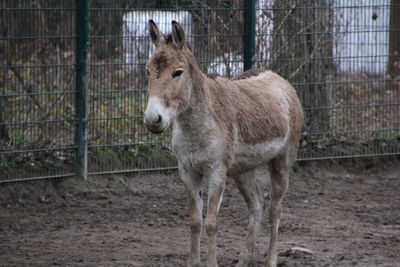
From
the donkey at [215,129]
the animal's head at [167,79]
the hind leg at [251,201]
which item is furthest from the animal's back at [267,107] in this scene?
the animal's head at [167,79]

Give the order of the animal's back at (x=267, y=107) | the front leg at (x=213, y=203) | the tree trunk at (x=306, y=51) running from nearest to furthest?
the front leg at (x=213, y=203) < the animal's back at (x=267, y=107) < the tree trunk at (x=306, y=51)

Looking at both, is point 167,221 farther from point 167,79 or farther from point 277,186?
point 167,79

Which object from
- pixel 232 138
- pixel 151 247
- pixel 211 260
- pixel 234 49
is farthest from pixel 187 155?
pixel 234 49

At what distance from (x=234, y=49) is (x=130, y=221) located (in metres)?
3.11

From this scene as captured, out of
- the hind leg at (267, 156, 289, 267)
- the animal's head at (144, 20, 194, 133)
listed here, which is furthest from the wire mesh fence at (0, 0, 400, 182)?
the animal's head at (144, 20, 194, 133)

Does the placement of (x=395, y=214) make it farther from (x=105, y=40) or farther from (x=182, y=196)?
(x=105, y=40)

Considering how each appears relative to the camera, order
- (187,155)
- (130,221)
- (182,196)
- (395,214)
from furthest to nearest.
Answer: (182,196) → (395,214) → (130,221) → (187,155)

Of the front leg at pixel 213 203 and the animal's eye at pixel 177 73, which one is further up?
the animal's eye at pixel 177 73

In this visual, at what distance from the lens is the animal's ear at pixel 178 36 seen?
5.83 metres

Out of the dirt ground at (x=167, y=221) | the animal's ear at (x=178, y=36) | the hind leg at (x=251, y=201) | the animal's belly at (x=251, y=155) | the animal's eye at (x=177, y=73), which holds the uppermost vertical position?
the animal's ear at (x=178, y=36)

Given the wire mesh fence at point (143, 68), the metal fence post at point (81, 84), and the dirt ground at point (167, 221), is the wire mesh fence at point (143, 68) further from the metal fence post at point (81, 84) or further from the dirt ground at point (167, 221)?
the dirt ground at point (167, 221)

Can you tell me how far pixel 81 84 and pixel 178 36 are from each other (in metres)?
3.48

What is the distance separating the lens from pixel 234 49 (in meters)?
10.2

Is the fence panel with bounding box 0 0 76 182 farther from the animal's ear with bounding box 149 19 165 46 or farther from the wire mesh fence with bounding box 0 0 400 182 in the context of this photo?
the animal's ear with bounding box 149 19 165 46
